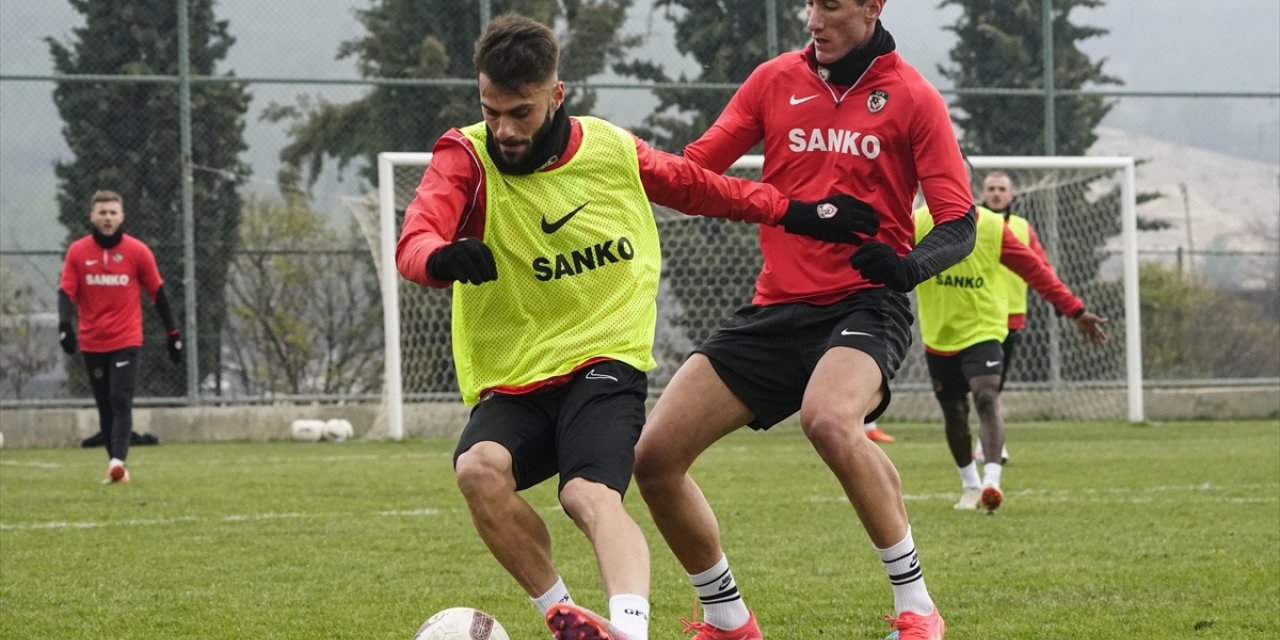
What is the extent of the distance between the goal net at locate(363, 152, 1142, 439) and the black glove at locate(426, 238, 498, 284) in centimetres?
1201

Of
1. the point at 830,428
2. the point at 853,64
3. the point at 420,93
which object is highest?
the point at 420,93

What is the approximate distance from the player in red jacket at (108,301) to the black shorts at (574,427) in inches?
334

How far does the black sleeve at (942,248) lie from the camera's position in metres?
4.88

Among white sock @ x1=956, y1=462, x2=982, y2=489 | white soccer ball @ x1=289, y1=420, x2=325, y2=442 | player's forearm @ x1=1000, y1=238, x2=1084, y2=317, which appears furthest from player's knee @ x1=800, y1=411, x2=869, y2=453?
white soccer ball @ x1=289, y1=420, x2=325, y2=442

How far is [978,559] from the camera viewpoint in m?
6.93

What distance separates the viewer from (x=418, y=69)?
1753 cm

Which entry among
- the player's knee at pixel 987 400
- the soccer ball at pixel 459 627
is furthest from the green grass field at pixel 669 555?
the soccer ball at pixel 459 627

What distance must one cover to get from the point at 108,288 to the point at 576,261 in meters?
9.02

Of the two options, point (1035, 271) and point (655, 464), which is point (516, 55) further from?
point (1035, 271)

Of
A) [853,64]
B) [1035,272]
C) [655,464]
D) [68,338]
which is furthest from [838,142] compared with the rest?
[68,338]

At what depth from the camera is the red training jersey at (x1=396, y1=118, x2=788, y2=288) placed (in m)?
4.18

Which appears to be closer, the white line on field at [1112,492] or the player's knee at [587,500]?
the player's knee at [587,500]

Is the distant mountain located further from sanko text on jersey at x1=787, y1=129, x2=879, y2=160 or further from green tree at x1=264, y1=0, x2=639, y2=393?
sanko text on jersey at x1=787, y1=129, x2=879, y2=160

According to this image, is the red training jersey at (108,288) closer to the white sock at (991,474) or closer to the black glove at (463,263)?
the white sock at (991,474)
